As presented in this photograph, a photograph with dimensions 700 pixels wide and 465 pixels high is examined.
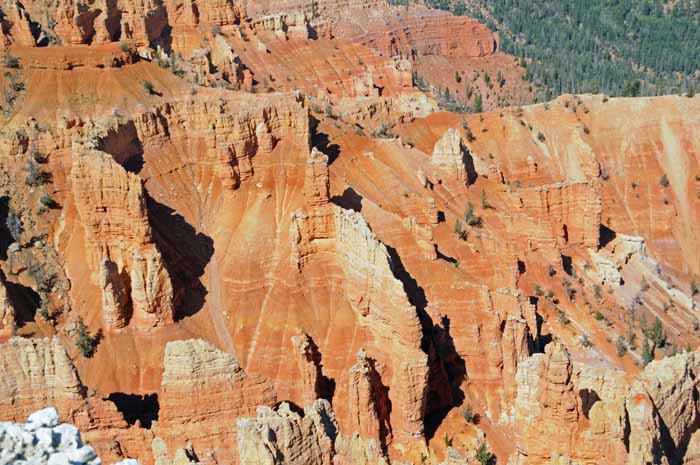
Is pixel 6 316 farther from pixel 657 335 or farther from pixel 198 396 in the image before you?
pixel 657 335

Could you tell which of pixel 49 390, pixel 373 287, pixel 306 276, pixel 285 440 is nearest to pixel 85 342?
pixel 306 276

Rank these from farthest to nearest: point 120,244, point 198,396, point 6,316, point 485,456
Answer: point 120,244, point 6,316, point 485,456, point 198,396

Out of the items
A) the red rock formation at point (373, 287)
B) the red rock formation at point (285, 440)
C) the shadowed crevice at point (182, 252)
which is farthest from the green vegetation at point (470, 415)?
the red rock formation at point (285, 440)

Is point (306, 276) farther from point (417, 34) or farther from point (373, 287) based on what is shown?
point (417, 34)

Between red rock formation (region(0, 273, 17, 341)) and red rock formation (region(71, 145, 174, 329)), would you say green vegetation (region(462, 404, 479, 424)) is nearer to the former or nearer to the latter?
red rock formation (region(71, 145, 174, 329))

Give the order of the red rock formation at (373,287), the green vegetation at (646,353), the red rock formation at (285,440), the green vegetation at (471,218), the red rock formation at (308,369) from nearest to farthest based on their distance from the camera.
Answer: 1. the red rock formation at (285,440)
2. the red rock formation at (373,287)
3. the red rock formation at (308,369)
4. the green vegetation at (646,353)
5. the green vegetation at (471,218)

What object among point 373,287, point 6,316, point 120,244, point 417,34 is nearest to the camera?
point 373,287

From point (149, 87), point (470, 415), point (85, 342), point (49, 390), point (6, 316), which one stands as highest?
point (149, 87)

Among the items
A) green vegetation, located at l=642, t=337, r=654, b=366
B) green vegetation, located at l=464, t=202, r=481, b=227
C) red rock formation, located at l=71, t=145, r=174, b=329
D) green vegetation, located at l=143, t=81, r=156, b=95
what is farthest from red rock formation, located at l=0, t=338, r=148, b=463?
green vegetation, located at l=464, t=202, r=481, b=227

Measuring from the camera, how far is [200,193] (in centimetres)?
7712

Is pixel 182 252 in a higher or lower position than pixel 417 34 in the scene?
lower

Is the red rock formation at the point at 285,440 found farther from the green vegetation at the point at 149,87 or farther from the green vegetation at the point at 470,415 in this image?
the green vegetation at the point at 149,87

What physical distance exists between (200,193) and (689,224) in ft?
198

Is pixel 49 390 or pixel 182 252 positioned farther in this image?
pixel 182 252
